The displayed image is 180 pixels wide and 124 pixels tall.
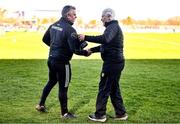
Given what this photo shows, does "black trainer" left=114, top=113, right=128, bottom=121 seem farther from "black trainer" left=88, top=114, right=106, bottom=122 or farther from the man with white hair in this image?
"black trainer" left=88, top=114, right=106, bottom=122

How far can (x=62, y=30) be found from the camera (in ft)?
26.6

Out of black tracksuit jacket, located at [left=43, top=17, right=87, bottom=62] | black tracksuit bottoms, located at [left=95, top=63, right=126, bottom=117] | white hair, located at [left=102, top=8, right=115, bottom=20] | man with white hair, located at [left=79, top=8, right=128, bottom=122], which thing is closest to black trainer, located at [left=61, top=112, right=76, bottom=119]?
man with white hair, located at [left=79, top=8, right=128, bottom=122]

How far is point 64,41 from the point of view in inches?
320

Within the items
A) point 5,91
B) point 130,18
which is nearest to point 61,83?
point 5,91

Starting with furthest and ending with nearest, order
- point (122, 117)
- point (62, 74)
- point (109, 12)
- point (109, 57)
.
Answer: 1. point (122, 117)
2. point (62, 74)
3. point (109, 57)
4. point (109, 12)

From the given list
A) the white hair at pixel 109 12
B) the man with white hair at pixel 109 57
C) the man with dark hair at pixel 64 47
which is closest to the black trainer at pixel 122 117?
the man with white hair at pixel 109 57

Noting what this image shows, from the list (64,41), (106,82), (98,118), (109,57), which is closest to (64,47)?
(64,41)

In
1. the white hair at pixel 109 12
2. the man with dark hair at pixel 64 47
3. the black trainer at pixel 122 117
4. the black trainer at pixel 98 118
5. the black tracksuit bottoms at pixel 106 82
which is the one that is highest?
the white hair at pixel 109 12

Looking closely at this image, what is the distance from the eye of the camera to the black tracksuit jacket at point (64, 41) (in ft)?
26.2

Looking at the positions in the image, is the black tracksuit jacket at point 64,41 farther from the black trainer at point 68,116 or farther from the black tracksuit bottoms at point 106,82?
the black trainer at point 68,116

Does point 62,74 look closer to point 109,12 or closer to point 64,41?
point 64,41

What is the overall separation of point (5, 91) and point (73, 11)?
12.5ft

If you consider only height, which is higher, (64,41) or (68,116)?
(64,41)

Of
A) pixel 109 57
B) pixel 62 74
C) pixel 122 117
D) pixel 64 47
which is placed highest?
pixel 64 47
